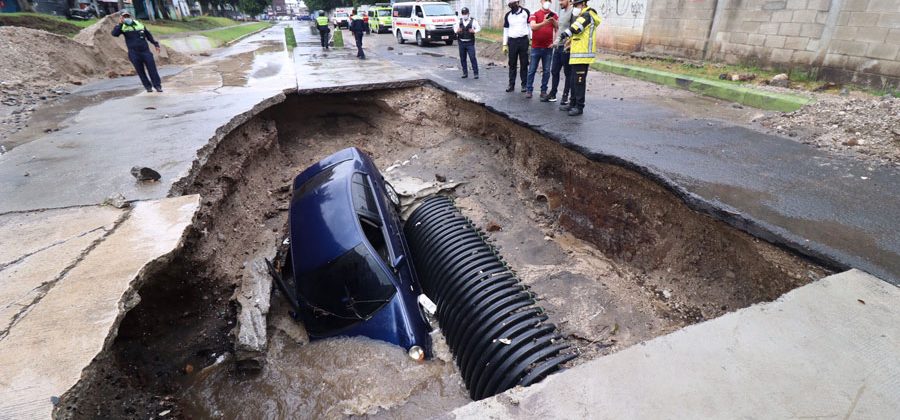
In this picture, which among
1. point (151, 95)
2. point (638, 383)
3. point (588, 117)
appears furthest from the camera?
point (151, 95)

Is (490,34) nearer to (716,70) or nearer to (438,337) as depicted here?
(716,70)

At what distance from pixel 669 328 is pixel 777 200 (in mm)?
1271

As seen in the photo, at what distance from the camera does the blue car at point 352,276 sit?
10.9 feet

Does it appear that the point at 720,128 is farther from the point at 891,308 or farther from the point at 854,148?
the point at 891,308

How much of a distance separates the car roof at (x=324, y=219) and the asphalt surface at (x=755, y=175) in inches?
96.8

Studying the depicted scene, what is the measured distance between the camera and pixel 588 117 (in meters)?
5.57

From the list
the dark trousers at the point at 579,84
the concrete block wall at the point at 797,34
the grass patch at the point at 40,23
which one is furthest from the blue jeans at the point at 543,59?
the grass patch at the point at 40,23

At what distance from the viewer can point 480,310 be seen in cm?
335

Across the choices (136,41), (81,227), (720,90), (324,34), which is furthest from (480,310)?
(324,34)

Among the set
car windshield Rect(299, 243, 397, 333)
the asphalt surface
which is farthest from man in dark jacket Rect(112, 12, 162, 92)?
car windshield Rect(299, 243, 397, 333)

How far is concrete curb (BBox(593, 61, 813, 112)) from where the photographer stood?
578 centimetres

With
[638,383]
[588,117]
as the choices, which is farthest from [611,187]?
[638,383]

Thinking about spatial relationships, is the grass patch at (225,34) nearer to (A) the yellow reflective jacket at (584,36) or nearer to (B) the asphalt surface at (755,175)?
(A) the yellow reflective jacket at (584,36)

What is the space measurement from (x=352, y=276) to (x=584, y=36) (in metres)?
4.02
